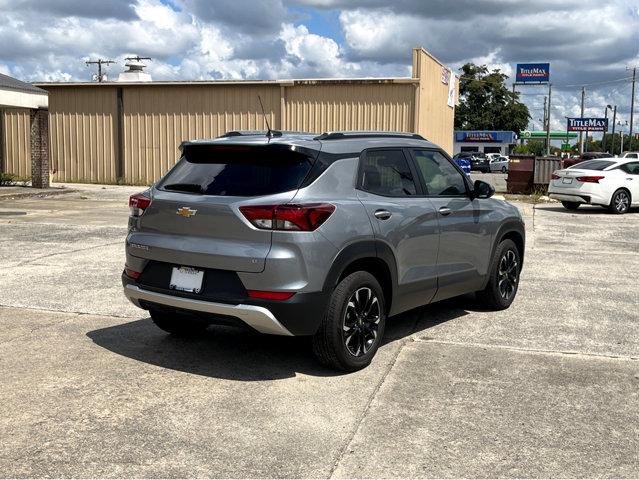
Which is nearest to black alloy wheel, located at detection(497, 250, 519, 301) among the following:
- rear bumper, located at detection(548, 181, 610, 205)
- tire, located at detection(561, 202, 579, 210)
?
rear bumper, located at detection(548, 181, 610, 205)

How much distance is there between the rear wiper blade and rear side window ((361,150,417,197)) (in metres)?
1.19

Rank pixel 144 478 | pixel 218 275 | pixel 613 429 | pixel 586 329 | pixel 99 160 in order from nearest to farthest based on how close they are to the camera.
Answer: pixel 144 478 < pixel 613 429 < pixel 218 275 < pixel 586 329 < pixel 99 160

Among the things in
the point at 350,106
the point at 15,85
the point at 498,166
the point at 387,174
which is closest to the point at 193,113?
the point at 350,106

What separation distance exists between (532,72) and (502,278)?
79390mm

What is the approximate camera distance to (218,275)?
15.9ft

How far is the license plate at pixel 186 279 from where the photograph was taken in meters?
4.91

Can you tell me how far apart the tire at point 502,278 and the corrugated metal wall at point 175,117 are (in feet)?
60.0

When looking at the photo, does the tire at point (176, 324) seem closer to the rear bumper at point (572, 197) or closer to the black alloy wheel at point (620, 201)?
the rear bumper at point (572, 197)

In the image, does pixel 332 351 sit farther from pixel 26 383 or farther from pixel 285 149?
pixel 26 383

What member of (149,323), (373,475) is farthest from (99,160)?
(373,475)

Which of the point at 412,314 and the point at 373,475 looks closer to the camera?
the point at 373,475

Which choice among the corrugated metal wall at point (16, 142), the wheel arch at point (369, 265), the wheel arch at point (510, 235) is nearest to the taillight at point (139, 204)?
the wheel arch at point (369, 265)

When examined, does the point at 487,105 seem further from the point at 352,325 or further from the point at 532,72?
the point at 352,325

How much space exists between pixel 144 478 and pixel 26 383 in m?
1.75
